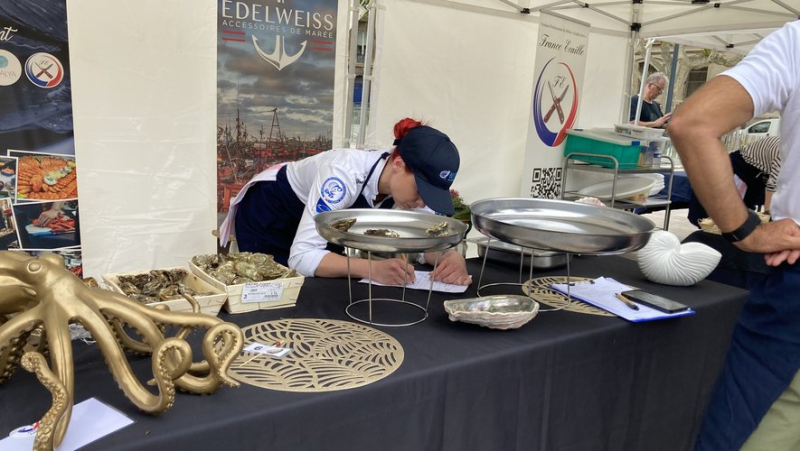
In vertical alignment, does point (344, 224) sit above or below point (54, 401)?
above

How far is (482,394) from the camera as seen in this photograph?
3.71ft

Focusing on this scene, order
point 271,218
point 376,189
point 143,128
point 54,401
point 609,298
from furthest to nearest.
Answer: point 143,128 → point 271,218 → point 376,189 → point 609,298 → point 54,401

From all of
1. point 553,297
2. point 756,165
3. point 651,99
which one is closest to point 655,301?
Answer: point 553,297

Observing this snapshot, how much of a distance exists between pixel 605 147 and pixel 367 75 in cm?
203

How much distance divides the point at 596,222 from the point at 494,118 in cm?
225

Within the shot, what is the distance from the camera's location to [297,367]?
1.01 meters

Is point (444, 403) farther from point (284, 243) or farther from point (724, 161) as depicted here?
point (284, 243)

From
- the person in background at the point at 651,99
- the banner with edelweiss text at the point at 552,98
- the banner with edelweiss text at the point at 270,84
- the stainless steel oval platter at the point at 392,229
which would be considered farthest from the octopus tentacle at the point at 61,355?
the person in background at the point at 651,99

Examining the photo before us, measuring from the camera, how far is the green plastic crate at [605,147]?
13.2ft

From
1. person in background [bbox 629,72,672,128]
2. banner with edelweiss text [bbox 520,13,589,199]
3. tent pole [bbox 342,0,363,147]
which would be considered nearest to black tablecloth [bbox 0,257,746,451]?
tent pole [bbox 342,0,363,147]

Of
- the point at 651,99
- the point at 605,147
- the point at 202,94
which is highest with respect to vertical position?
the point at 651,99

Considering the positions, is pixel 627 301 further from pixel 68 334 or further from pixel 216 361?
pixel 68 334

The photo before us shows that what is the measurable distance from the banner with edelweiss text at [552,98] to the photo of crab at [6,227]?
9.66ft

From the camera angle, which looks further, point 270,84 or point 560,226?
point 270,84
